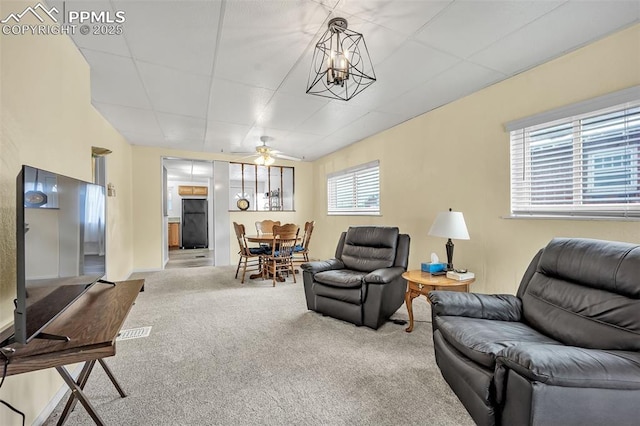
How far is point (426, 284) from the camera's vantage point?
8.00 feet

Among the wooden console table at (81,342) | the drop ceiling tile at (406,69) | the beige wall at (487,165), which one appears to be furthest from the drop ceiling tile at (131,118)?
the beige wall at (487,165)

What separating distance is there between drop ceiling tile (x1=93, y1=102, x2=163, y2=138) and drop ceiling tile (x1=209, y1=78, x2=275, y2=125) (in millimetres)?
894

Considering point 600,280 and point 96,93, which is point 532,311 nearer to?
point 600,280

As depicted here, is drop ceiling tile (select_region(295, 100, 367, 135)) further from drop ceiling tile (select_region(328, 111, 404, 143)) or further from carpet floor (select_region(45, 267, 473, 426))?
carpet floor (select_region(45, 267, 473, 426))

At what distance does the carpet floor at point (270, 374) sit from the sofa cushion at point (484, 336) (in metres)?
0.39

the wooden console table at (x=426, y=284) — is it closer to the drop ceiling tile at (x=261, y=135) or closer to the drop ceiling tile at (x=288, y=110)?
the drop ceiling tile at (x=288, y=110)

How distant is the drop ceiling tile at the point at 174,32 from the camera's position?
180 centimetres

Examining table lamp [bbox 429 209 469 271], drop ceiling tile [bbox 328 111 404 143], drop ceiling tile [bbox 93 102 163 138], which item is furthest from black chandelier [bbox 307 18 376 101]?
drop ceiling tile [bbox 93 102 163 138]

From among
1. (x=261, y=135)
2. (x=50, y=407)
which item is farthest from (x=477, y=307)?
(x=261, y=135)

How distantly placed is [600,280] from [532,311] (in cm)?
43

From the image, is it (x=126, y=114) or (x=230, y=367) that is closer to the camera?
(x=230, y=367)

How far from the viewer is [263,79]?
277cm

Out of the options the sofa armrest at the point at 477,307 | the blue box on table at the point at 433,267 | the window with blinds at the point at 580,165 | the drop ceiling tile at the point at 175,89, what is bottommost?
the sofa armrest at the point at 477,307

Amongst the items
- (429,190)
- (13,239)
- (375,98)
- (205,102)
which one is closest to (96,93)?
(205,102)
